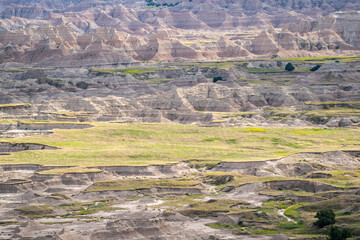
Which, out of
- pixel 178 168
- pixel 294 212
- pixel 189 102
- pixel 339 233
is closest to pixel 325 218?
pixel 339 233

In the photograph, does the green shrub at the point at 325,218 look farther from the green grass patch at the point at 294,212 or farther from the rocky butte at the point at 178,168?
the green grass patch at the point at 294,212

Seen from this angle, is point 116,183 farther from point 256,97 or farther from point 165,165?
point 256,97

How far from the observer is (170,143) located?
119625 millimetres

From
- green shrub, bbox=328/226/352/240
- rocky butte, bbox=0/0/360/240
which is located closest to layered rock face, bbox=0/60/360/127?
rocky butte, bbox=0/0/360/240

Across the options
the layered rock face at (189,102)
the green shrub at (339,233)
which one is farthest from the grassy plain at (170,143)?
the green shrub at (339,233)

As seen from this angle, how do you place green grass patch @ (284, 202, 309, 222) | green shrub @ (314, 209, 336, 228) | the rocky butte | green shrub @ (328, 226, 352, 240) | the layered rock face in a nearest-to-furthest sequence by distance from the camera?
green shrub @ (328, 226, 352, 240)
green shrub @ (314, 209, 336, 228)
the rocky butte
green grass patch @ (284, 202, 309, 222)
the layered rock face

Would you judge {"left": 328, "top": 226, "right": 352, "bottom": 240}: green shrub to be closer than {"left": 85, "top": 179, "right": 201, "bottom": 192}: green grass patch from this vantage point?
Yes

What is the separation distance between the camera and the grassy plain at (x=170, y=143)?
3910 inches

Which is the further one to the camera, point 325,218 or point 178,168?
point 178,168

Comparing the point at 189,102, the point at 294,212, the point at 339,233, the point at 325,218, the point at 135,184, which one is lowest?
the point at 189,102

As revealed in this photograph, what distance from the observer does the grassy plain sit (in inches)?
3910

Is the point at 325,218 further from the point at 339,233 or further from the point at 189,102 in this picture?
the point at 189,102

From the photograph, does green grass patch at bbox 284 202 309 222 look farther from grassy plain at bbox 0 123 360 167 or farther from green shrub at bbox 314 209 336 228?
grassy plain at bbox 0 123 360 167

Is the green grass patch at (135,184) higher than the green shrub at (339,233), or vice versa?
the green shrub at (339,233)
